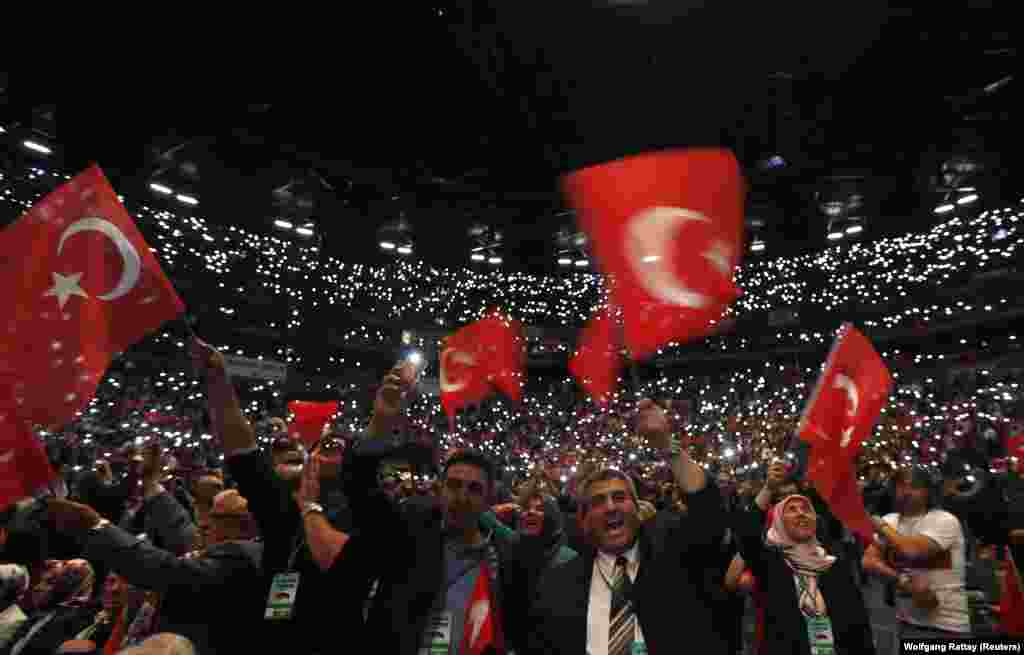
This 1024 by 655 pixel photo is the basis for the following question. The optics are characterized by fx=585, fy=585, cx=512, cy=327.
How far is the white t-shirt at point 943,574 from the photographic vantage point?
3.02 m

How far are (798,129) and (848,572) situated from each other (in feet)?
36.7

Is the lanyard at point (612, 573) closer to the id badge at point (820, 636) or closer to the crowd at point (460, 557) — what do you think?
the crowd at point (460, 557)

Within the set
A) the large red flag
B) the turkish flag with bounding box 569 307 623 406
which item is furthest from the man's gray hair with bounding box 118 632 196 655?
the turkish flag with bounding box 569 307 623 406

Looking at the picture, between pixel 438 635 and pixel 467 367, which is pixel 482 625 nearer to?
pixel 438 635

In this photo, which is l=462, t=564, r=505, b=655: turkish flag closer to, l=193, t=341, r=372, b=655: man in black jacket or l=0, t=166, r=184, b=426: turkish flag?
l=193, t=341, r=372, b=655: man in black jacket

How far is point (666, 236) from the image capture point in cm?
301

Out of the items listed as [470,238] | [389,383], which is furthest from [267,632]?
[470,238]

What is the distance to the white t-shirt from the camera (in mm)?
3021

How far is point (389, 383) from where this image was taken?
196cm

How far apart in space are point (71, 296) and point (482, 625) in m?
2.21

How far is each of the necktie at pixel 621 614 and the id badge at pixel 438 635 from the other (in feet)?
1.63

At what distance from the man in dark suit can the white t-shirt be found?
127 inches

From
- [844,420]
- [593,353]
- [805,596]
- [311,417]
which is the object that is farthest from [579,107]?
[593,353]

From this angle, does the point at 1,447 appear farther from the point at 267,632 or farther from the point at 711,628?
the point at 711,628
